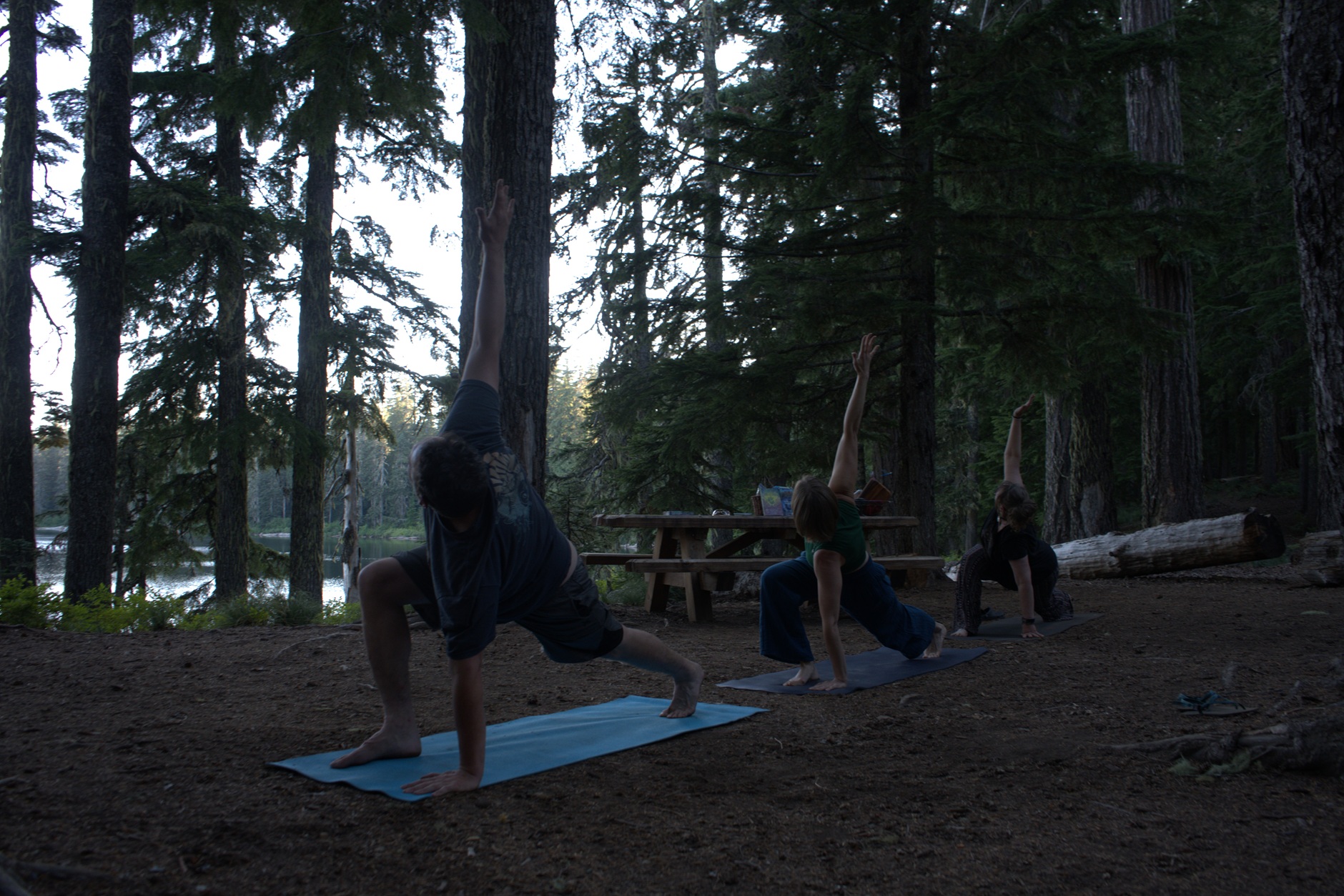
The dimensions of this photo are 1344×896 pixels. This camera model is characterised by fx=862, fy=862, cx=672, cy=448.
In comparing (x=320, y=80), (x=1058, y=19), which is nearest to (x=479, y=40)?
(x=320, y=80)

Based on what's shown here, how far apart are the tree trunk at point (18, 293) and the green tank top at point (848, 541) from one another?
35.9ft

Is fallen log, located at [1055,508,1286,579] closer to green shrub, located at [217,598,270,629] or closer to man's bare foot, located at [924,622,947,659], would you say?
man's bare foot, located at [924,622,947,659]

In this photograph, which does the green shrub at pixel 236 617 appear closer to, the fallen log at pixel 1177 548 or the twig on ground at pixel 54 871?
the twig on ground at pixel 54 871

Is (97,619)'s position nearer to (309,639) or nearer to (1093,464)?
(309,639)

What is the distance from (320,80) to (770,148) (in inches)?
210

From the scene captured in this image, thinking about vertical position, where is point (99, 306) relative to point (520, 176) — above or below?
above

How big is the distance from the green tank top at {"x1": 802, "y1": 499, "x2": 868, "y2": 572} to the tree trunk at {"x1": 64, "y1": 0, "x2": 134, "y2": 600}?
9.57 m

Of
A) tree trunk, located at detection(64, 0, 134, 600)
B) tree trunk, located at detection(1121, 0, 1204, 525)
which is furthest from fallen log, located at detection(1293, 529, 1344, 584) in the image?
tree trunk, located at detection(64, 0, 134, 600)

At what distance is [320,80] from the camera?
6695 mm

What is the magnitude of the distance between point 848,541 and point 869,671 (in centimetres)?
103

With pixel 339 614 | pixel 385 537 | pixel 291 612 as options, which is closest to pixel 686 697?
pixel 291 612

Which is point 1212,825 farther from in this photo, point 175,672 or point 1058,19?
point 1058,19

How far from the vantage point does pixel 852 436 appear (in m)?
4.56

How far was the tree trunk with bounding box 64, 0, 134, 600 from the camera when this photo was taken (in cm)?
1038
